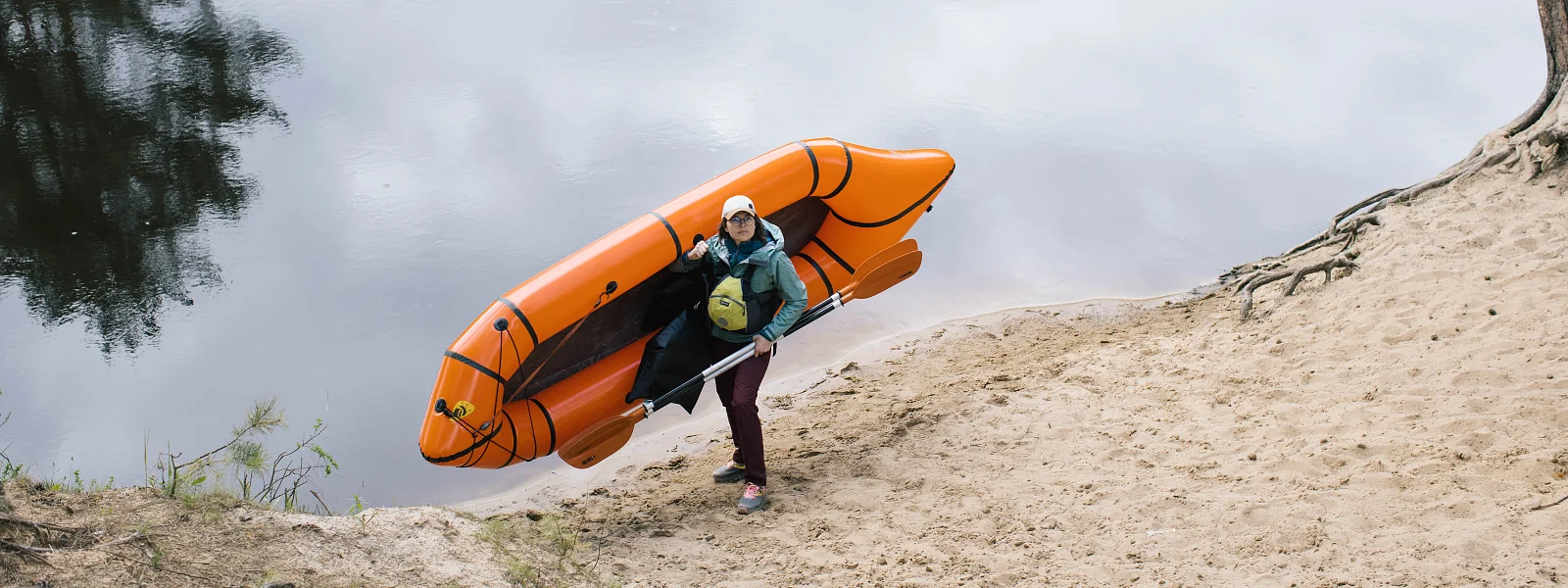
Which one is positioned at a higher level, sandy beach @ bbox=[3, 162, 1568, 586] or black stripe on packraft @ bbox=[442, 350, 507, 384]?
black stripe on packraft @ bbox=[442, 350, 507, 384]

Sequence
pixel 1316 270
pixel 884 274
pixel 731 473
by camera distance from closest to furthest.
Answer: pixel 731 473 → pixel 884 274 → pixel 1316 270

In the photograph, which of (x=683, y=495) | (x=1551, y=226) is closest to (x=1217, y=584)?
(x=683, y=495)

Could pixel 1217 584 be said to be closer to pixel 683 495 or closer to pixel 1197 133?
pixel 683 495

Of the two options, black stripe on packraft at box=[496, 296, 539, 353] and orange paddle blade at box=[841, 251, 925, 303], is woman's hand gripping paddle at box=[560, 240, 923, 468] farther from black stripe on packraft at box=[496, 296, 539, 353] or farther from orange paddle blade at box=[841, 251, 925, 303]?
black stripe on packraft at box=[496, 296, 539, 353]

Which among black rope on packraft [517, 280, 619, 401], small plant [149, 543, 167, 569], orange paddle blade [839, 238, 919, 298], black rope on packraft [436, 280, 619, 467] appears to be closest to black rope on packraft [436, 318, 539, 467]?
black rope on packraft [436, 280, 619, 467]

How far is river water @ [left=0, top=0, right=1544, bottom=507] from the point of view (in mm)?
6113

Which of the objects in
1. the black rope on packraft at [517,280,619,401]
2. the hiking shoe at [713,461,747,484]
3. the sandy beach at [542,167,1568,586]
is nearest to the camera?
the sandy beach at [542,167,1568,586]

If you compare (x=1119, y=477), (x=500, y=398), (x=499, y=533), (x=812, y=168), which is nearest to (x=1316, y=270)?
(x=1119, y=477)

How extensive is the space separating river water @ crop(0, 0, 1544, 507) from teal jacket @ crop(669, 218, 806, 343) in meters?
1.63

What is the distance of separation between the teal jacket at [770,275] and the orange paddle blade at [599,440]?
1.68ft

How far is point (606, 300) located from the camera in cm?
465

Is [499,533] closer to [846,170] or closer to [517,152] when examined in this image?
[846,170]

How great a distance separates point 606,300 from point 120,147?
5.60 m

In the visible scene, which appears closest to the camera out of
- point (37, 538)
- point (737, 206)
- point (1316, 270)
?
point (37, 538)
